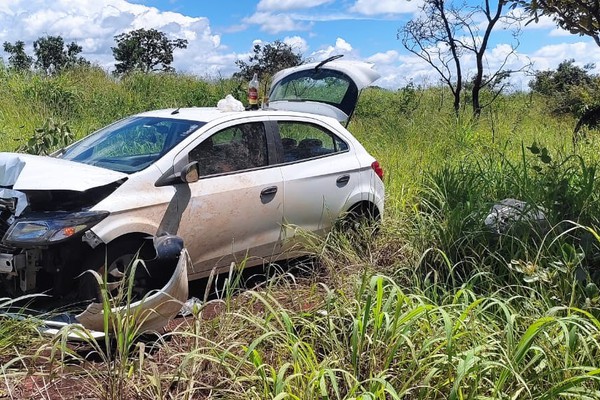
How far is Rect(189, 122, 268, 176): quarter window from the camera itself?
4625mm

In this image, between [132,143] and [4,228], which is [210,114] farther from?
[4,228]

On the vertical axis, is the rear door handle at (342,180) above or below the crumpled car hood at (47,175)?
below

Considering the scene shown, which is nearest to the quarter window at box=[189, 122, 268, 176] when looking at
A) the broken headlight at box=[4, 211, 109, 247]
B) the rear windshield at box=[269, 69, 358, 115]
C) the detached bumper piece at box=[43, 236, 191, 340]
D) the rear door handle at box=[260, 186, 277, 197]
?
the rear door handle at box=[260, 186, 277, 197]

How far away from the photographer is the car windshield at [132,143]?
450cm

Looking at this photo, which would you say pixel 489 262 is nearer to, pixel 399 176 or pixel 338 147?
pixel 338 147

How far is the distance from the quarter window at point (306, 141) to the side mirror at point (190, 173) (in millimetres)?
1081

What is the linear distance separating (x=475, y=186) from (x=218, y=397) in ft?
12.5

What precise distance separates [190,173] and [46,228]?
3.56 ft

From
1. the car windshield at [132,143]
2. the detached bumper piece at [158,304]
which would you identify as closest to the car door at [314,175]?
the car windshield at [132,143]

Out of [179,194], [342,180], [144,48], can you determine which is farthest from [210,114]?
[144,48]

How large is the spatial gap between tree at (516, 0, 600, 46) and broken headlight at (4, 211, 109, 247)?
12.6ft

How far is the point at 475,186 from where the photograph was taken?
5730 mm

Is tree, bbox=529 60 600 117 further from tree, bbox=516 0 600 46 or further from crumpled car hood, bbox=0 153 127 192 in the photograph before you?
crumpled car hood, bbox=0 153 127 192

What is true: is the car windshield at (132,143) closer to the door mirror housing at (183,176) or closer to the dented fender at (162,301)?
the door mirror housing at (183,176)
